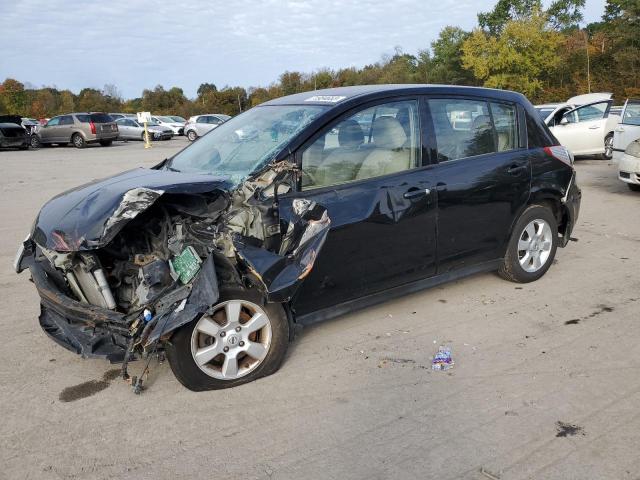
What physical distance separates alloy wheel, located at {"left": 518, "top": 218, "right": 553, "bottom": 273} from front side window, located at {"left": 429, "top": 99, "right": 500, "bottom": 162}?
847mm

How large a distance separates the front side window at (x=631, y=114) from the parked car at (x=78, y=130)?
22.9 m

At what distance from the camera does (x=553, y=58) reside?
44.5 m

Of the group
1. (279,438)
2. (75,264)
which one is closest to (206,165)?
(75,264)

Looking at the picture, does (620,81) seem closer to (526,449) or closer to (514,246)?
(514,246)

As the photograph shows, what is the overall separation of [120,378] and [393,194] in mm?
2285

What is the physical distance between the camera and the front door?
3734mm

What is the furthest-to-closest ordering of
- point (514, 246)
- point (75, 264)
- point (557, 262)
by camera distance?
point (557, 262) → point (514, 246) → point (75, 264)

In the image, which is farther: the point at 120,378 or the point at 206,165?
the point at 206,165

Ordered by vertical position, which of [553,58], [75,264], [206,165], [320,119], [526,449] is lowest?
[526,449]

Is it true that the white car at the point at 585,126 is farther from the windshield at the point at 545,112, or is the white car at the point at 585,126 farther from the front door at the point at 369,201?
the front door at the point at 369,201

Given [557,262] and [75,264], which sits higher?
[75,264]

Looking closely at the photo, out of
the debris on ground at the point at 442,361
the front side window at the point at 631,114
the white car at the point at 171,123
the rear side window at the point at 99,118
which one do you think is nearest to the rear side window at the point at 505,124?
the debris on ground at the point at 442,361

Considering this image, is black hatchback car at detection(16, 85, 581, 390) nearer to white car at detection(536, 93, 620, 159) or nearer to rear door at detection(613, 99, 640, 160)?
rear door at detection(613, 99, 640, 160)

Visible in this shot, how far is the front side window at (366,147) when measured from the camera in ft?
12.4
